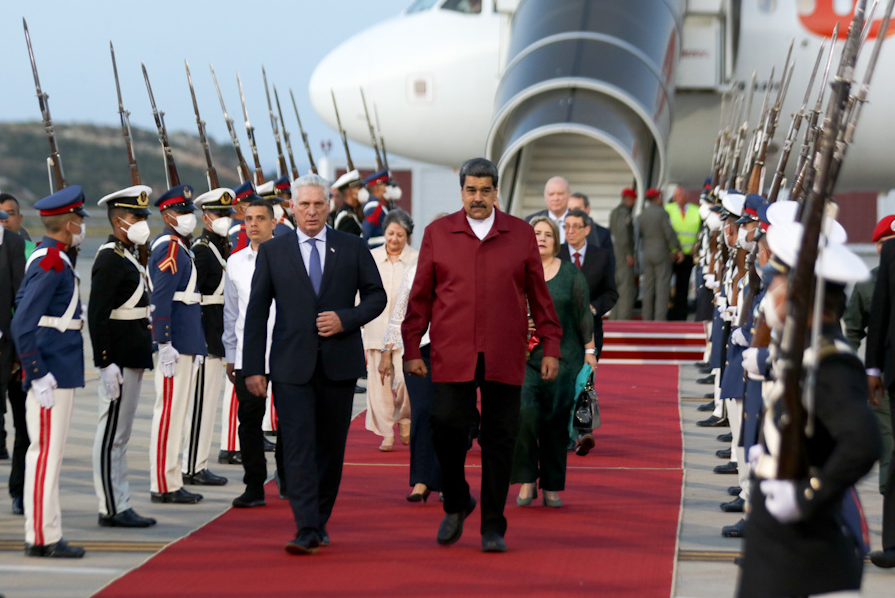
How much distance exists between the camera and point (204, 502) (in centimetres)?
614

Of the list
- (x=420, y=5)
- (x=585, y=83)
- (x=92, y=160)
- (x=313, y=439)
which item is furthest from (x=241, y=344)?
(x=92, y=160)

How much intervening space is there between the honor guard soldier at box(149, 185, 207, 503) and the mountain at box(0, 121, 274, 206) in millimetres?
60620

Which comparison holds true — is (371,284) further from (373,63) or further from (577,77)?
(373,63)

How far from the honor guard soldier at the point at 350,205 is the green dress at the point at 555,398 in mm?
4861

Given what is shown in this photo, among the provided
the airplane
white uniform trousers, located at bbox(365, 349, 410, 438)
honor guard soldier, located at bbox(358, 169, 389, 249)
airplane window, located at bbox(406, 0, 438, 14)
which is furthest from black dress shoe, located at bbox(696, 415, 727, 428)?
airplane window, located at bbox(406, 0, 438, 14)

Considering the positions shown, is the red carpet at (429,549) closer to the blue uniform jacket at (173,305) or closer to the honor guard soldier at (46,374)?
the honor guard soldier at (46,374)

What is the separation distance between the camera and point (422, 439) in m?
6.14

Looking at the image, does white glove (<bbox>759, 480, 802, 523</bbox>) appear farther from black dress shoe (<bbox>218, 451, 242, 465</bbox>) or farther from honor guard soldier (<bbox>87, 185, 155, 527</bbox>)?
black dress shoe (<bbox>218, 451, 242, 465</bbox>)

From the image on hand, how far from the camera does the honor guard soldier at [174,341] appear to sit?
593cm

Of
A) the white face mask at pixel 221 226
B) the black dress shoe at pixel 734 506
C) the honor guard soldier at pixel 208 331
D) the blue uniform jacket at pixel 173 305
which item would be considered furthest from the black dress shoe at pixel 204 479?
the black dress shoe at pixel 734 506

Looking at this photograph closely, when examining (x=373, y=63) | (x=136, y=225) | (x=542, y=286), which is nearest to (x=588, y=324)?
(x=542, y=286)

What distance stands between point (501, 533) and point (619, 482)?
170 cm

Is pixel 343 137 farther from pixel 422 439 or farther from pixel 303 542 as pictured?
pixel 303 542

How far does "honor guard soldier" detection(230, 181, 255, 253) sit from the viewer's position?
682cm
